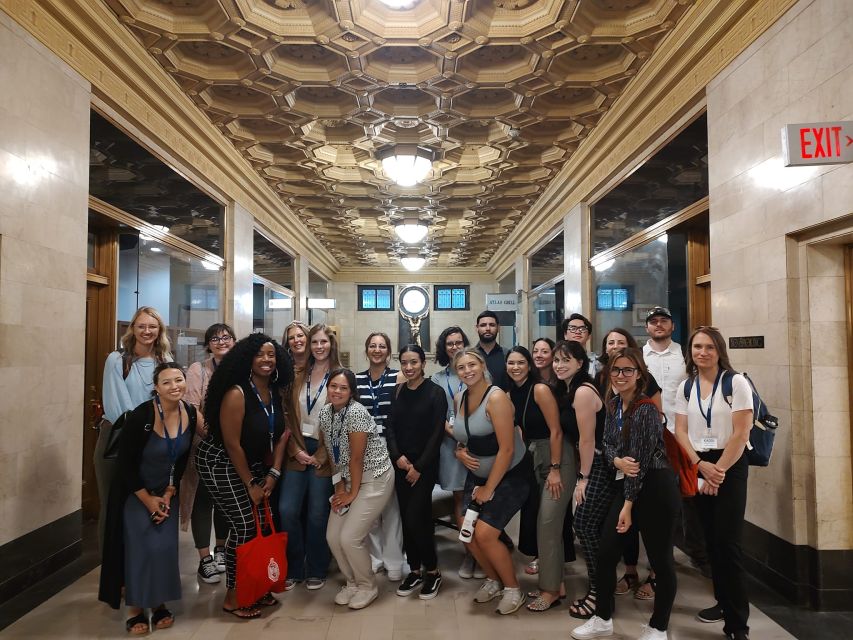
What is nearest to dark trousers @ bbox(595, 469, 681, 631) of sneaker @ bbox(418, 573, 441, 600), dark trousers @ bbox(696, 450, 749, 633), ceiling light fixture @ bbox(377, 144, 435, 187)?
dark trousers @ bbox(696, 450, 749, 633)

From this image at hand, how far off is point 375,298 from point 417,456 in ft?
53.0

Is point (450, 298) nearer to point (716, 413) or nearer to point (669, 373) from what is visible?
point (669, 373)

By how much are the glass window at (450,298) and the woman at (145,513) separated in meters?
16.6

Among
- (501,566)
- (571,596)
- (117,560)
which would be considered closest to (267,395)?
(117,560)

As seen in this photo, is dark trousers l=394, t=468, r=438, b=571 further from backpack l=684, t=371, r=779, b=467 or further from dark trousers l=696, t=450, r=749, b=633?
backpack l=684, t=371, r=779, b=467

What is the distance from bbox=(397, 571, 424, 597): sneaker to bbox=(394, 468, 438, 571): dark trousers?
100 millimetres

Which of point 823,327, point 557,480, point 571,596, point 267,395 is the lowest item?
point 571,596

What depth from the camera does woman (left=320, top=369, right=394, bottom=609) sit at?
3.38m

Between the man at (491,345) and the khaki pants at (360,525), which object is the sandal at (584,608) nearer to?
the khaki pants at (360,525)

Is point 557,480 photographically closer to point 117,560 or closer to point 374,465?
point 374,465

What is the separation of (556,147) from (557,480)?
527 cm

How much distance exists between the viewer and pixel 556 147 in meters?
7.51

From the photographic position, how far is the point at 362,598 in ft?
11.3

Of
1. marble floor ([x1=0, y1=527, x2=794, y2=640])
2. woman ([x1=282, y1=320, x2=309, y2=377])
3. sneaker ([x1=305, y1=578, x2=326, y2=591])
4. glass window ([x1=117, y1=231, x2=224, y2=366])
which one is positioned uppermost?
glass window ([x1=117, y1=231, x2=224, y2=366])
